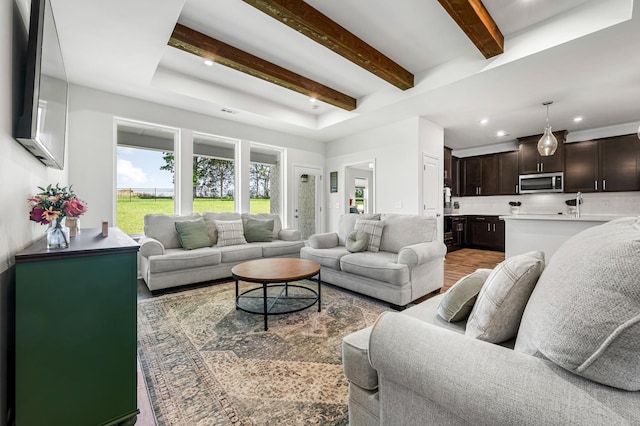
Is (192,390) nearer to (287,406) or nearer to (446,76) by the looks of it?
(287,406)

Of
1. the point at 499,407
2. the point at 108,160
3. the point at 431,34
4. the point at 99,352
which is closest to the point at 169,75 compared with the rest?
the point at 108,160

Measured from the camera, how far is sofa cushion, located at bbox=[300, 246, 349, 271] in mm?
3379

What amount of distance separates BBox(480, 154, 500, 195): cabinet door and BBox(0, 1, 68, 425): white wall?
7.95 meters

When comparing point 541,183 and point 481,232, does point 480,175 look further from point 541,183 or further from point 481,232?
point 481,232

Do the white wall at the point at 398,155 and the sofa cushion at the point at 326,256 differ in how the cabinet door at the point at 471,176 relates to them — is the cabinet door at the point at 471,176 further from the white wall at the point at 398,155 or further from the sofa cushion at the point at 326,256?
the sofa cushion at the point at 326,256

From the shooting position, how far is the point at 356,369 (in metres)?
1.12

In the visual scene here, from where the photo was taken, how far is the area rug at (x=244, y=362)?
1.42 meters

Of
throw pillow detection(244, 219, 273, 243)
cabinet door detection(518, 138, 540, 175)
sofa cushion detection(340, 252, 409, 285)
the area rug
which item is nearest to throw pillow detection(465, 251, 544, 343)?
the area rug

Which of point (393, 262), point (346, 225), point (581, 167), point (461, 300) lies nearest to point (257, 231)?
point (346, 225)

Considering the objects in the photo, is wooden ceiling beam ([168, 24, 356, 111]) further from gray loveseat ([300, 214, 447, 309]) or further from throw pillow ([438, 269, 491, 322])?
throw pillow ([438, 269, 491, 322])

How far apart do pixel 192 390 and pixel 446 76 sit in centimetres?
400

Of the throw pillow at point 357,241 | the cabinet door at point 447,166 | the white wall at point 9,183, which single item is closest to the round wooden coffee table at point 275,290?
the throw pillow at point 357,241

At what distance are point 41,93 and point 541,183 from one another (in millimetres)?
7772

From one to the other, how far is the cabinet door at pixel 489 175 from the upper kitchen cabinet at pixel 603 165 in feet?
4.33
